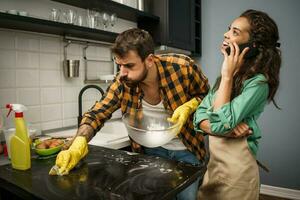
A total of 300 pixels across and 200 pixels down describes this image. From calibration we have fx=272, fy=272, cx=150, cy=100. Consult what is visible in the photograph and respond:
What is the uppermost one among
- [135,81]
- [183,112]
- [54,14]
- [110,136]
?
[54,14]

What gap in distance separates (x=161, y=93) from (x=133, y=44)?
1.08 ft

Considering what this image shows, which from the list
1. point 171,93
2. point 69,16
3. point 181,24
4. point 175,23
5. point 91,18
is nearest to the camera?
point 171,93

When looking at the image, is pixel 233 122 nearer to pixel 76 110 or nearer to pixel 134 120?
pixel 134 120

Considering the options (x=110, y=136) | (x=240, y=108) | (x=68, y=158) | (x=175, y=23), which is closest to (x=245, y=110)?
(x=240, y=108)

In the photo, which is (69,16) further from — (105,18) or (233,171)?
(233,171)

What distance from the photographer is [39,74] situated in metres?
1.74

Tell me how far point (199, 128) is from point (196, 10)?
2.17 m

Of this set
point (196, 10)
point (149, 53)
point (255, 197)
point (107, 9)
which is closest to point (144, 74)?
point (149, 53)

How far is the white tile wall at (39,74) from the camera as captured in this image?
1.57 meters

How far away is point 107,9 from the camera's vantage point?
6.67 ft

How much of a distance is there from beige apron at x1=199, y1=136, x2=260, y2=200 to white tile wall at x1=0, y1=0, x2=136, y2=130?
1162 millimetres

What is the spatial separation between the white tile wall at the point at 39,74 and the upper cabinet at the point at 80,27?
8 centimetres

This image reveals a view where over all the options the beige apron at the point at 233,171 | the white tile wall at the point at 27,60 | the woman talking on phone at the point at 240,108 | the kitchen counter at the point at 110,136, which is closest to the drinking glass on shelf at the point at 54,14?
the white tile wall at the point at 27,60

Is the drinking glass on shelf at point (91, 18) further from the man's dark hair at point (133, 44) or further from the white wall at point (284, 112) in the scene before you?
the white wall at point (284, 112)
